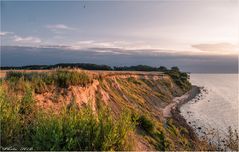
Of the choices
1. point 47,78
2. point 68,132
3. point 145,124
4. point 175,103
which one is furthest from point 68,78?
point 175,103

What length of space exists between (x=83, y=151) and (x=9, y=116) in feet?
9.28

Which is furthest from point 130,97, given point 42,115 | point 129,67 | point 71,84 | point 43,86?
point 129,67

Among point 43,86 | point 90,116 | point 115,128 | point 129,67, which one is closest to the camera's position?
point 115,128

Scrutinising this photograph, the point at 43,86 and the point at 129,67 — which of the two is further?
the point at 129,67

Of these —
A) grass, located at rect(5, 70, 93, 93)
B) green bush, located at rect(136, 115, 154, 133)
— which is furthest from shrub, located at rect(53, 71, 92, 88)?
green bush, located at rect(136, 115, 154, 133)

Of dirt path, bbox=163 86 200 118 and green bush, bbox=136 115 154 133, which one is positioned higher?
green bush, bbox=136 115 154 133

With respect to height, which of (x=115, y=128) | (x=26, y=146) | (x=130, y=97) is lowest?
(x=130, y=97)

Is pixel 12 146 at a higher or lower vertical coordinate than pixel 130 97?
higher

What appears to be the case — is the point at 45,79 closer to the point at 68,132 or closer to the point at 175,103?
the point at 68,132

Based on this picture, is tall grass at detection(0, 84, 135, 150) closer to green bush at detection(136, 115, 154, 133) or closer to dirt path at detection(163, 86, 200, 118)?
green bush at detection(136, 115, 154, 133)

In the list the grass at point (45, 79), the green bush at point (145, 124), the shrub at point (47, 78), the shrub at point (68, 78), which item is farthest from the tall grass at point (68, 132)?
the green bush at point (145, 124)

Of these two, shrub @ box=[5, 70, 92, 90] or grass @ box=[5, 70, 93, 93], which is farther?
shrub @ box=[5, 70, 92, 90]

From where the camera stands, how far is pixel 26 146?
9.05 meters

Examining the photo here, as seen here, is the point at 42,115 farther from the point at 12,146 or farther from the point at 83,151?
the point at 83,151
